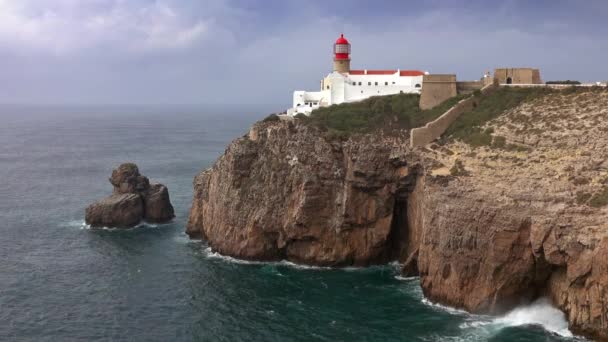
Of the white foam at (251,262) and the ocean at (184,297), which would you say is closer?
the ocean at (184,297)

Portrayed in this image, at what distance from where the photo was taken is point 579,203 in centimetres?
3909

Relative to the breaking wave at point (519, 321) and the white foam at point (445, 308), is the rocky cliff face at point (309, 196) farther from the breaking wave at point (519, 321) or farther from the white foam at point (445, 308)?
the breaking wave at point (519, 321)

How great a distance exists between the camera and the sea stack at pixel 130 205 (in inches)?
2645

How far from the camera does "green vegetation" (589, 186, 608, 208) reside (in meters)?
38.4

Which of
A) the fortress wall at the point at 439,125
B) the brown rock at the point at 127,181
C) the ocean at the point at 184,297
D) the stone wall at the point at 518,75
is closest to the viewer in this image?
the ocean at the point at 184,297

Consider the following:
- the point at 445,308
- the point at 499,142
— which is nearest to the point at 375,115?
the point at 499,142

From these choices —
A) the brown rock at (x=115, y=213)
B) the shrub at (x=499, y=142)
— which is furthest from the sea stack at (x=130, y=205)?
the shrub at (x=499, y=142)

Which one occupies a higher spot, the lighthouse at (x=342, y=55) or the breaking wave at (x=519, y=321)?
the lighthouse at (x=342, y=55)

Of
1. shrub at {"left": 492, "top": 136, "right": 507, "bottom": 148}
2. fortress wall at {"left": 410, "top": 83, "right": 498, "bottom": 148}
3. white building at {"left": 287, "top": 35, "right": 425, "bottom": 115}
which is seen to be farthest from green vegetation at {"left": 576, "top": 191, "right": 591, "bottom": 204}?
white building at {"left": 287, "top": 35, "right": 425, "bottom": 115}

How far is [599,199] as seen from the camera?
127ft

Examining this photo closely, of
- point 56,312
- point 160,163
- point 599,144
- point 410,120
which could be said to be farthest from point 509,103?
point 160,163

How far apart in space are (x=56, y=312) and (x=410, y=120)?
36.3 m

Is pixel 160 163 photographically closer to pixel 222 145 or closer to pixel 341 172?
pixel 222 145

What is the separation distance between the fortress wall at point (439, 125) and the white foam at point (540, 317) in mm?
17654
